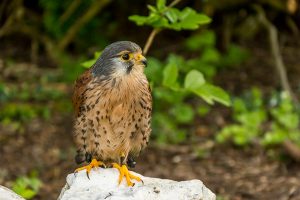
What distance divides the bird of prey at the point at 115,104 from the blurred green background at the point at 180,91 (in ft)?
1.37

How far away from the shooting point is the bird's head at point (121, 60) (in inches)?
171

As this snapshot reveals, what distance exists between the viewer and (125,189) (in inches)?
166

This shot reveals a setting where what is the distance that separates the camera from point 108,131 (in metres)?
4.42

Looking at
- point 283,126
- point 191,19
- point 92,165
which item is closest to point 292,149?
point 283,126

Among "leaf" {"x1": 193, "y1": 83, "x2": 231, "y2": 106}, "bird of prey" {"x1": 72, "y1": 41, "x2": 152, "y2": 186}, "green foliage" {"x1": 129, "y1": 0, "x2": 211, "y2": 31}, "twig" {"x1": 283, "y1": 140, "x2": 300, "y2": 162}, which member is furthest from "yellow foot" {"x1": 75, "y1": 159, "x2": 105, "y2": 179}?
"twig" {"x1": 283, "y1": 140, "x2": 300, "y2": 162}

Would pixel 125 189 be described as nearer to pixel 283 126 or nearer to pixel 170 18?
pixel 170 18

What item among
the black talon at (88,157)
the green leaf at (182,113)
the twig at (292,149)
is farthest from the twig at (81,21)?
the black talon at (88,157)

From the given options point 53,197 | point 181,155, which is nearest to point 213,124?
point 181,155

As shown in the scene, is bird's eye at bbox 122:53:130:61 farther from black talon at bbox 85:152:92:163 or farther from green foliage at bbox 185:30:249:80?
green foliage at bbox 185:30:249:80

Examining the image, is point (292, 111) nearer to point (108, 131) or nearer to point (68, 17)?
point (68, 17)

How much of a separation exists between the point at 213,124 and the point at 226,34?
1.54m

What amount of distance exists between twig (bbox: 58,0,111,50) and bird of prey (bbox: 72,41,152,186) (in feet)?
10.4

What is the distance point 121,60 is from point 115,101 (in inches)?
9.4

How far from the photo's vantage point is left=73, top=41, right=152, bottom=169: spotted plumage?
4.35 metres
